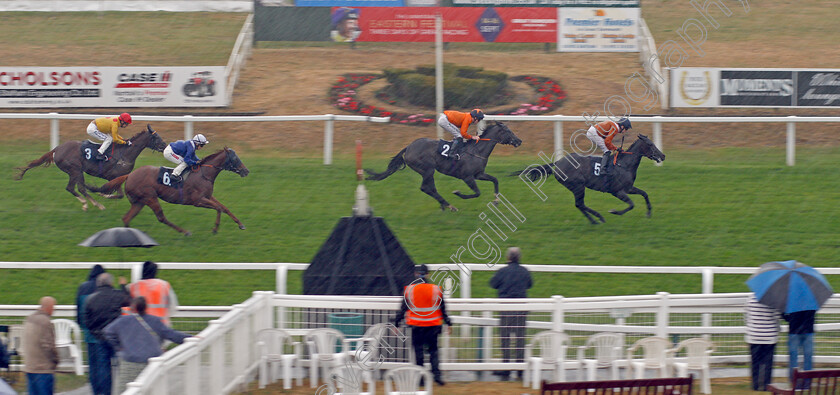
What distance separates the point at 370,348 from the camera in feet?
20.9

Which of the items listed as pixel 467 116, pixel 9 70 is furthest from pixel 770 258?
pixel 9 70

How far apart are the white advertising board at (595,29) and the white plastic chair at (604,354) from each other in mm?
12817

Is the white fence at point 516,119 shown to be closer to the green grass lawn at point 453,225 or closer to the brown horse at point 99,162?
the green grass lawn at point 453,225

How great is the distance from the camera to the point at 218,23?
931 inches

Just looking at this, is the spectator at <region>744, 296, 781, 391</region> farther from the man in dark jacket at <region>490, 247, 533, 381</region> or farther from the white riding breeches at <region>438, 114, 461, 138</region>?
the white riding breeches at <region>438, 114, 461, 138</region>

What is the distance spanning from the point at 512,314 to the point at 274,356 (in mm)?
1643

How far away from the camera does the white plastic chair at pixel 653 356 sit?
250 inches

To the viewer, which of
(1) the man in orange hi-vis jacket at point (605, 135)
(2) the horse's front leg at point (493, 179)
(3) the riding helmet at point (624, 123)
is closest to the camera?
(3) the riding helmet at point (624, 123)

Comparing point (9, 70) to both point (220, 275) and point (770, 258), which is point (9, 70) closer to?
point (220, 275)

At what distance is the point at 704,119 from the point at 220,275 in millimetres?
7070

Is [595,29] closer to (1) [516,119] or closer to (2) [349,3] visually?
(2) [349,3]

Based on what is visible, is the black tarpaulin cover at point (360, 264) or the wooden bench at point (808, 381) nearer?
the wooden bench at point (808, 381)

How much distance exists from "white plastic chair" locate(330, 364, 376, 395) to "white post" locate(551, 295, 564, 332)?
137 cm

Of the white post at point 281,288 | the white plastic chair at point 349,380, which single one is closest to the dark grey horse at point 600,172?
the white post at point 281,288
